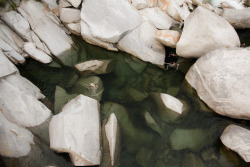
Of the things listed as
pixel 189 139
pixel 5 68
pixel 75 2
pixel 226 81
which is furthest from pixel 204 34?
pixel 5 68

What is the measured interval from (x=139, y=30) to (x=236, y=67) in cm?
455

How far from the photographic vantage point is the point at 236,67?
24.8ft

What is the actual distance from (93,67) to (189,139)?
4.81 meters

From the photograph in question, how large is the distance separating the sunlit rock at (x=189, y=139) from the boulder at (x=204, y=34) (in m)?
3.57

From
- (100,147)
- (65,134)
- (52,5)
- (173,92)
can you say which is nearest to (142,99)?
(173,92)

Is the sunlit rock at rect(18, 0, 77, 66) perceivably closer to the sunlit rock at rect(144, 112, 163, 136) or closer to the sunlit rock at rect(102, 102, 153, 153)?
the sunlit rock at rect(102, 102, 153, 153)

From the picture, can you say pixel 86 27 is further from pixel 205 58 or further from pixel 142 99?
pixel 205 58

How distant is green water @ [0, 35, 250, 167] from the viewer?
6.75m

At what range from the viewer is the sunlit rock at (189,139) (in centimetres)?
704

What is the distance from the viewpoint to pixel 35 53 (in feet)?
29.7

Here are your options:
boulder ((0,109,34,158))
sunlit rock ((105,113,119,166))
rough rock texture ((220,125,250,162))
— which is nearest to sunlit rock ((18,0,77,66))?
sunlit rock ((105,113,119,166))

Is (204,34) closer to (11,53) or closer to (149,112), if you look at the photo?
(149,112)

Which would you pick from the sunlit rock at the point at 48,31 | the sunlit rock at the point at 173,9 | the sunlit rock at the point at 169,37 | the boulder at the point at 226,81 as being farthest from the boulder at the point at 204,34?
the sunlit rock at the point at 48,31

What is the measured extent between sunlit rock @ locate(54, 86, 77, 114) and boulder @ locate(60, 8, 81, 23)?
3.81 metres
